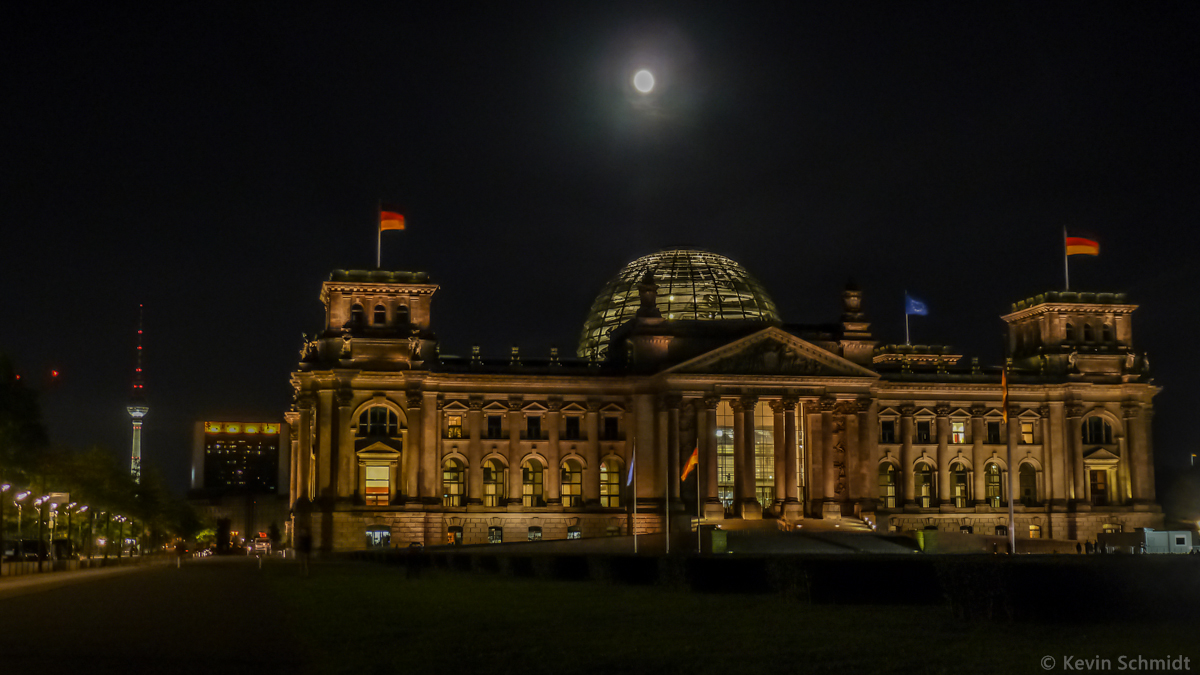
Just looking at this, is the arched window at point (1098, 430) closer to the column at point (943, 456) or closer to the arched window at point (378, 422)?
the column at point (943, 456)

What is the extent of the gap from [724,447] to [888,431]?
16792 mm

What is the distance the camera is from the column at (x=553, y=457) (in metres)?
113

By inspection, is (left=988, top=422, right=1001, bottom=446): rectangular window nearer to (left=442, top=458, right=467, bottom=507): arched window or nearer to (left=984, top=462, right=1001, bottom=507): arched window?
(left=984, top=462, right=1001, bottom=507): arched window

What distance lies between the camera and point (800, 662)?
75.1 feet

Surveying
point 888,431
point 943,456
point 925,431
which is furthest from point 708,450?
point 943,456

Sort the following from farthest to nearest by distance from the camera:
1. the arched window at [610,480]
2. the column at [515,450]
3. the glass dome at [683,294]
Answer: the glass dome at [683,294] < the arched window at [610,480] < the column at [515,450]

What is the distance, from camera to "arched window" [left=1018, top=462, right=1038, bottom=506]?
120m

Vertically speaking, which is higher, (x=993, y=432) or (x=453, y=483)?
(x=993, y=432)

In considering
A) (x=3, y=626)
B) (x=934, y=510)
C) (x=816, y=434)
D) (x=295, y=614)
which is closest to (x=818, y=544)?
(x=816, y=434)

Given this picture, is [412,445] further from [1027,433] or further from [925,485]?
[1027,433]

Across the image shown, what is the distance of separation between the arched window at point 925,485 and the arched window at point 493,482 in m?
37.2

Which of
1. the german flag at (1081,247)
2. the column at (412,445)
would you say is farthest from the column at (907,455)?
the column at (412,445)

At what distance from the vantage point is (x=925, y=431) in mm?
119688

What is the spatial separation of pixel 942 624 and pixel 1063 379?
317ft
